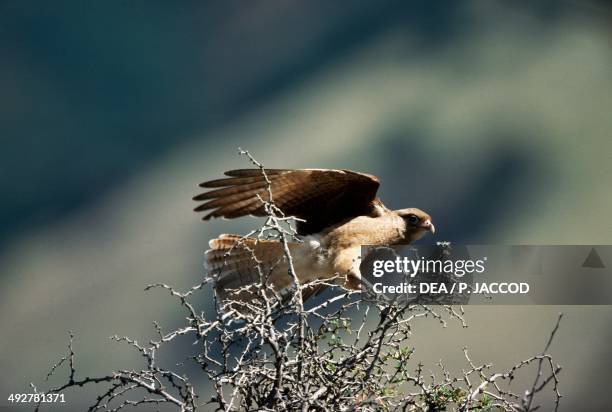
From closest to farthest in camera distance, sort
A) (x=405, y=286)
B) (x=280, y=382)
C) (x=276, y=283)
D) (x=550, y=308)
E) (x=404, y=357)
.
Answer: (x=280, y=382), (x=405, y=286), (x=404, y=357), (x=276, y=283), (x=550, y=308)

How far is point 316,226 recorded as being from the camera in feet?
11.3

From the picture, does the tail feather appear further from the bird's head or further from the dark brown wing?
the bird's head

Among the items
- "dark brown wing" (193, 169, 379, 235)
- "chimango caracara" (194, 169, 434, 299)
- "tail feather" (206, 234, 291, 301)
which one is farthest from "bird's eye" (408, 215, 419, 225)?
"tail feather" (206, 234, 291, 301)

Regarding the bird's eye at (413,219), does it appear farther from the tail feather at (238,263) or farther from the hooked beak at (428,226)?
the tail feather at (238,263)

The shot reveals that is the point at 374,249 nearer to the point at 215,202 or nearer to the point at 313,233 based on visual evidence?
the point at 313,233

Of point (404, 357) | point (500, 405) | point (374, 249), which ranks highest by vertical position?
point (374, 249)

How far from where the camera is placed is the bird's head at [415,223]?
11.2 ft

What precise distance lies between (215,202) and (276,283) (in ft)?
1.53

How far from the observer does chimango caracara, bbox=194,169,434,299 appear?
10.2 feet

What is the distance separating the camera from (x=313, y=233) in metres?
3.43

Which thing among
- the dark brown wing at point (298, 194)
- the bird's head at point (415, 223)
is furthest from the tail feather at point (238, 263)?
the bird's head at point (415, 223)

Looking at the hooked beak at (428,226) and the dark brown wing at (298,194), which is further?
the hooked beak at (428,226)

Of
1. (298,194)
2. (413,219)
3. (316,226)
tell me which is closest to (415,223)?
(413,219)

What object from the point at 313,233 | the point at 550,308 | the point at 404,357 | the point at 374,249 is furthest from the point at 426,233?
the point at 404,357
